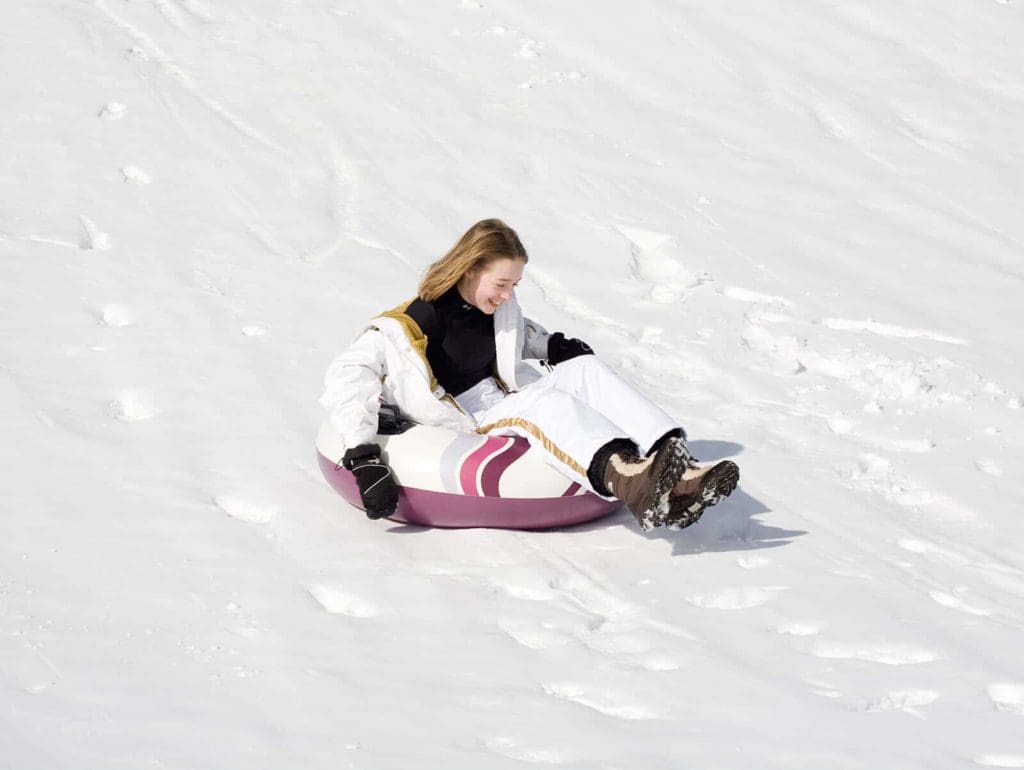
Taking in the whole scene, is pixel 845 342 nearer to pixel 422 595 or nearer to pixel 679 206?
pixel 679 206

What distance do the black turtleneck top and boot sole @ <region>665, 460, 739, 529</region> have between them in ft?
3.29

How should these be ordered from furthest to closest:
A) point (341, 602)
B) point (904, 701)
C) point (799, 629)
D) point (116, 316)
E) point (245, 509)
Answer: point (116, 316), point (245, 509), point (341, 602), point (799, 629), point (904, 701)

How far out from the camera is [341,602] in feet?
12.9

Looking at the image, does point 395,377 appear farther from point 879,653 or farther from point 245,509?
point 879,653

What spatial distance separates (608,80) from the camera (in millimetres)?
9125

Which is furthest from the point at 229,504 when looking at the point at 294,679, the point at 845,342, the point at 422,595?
the point at 845,342

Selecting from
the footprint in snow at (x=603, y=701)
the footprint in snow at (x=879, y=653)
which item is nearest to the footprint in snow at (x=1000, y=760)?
the footprint in snow at (x=879, y=653)

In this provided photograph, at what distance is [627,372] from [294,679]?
2.93 meters

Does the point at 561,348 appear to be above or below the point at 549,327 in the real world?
above

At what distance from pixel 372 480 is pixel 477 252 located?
81 cm

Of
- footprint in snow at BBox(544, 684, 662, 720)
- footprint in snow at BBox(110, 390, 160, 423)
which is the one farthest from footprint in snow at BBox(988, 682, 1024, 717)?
footprint in snow at BBox(110, 390, 160, 423)

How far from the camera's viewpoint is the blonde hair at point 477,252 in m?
4.44

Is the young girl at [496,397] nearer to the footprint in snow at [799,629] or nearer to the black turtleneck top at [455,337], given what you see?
the black turtleneck top at [455,337]

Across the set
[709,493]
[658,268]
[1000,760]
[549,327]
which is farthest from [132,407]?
[1000,760]
